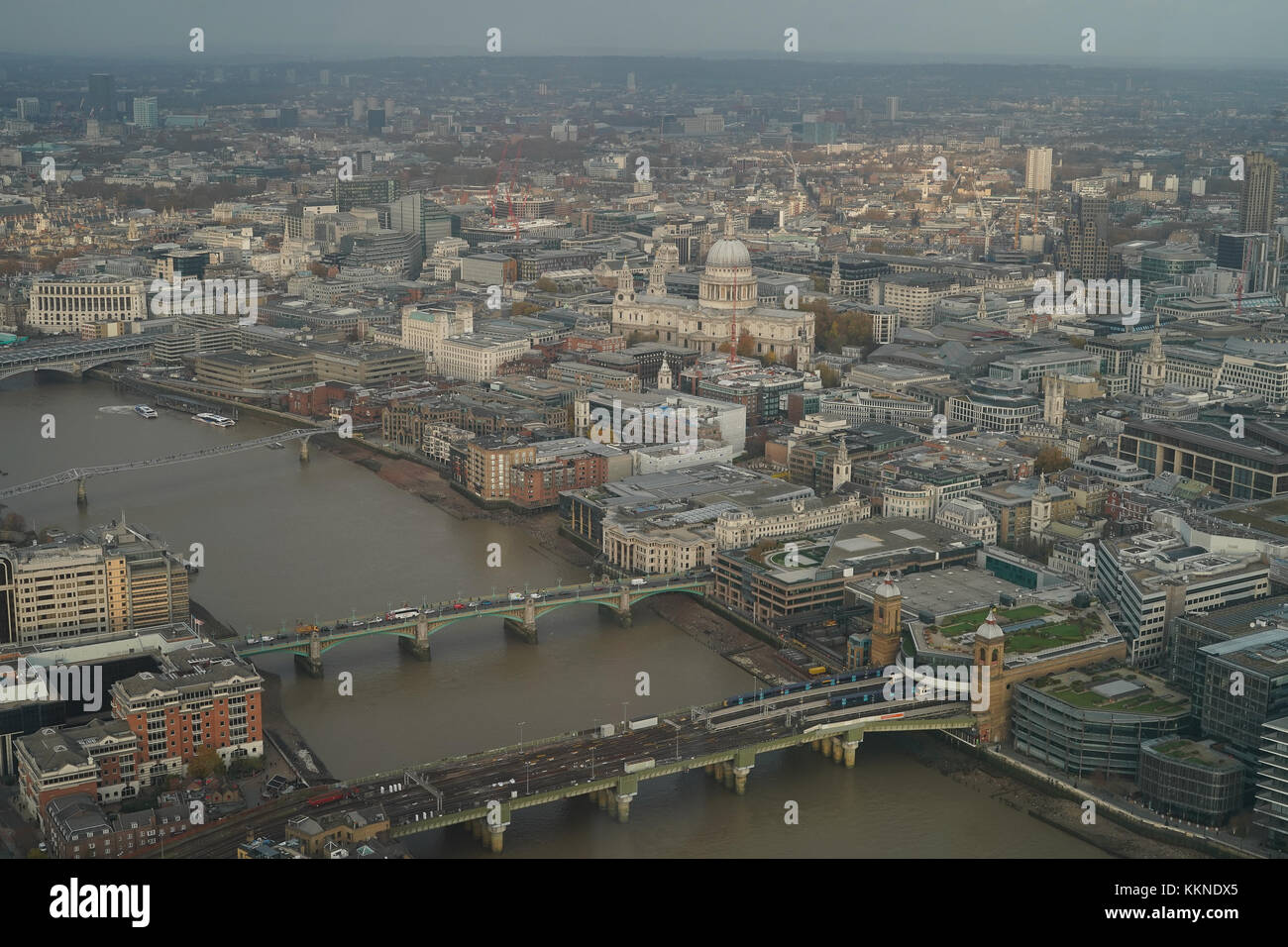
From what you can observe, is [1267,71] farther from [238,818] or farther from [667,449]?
[238,818]

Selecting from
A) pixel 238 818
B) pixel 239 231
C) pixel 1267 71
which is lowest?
pixel 238 818

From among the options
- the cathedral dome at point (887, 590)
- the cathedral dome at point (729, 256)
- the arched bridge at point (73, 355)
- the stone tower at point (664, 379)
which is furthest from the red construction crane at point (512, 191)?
the cathedral dome at point (887, 590)

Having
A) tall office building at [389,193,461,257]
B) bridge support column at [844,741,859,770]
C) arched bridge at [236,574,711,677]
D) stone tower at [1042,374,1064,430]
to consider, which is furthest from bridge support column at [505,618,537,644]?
tall office building at [389,193,461,257]

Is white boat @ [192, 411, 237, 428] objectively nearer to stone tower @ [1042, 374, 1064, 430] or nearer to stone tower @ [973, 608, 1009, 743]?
stone tower @ [1042, 374, 1064, 430]

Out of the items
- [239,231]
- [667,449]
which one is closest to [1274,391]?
[667,449]

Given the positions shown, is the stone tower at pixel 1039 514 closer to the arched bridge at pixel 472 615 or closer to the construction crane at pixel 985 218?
the arched bridge at pixel 472 615

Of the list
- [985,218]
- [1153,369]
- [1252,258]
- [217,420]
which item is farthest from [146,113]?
[1153,369]
